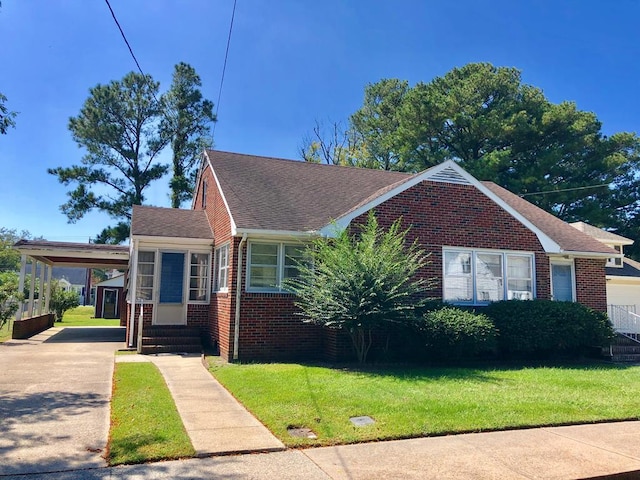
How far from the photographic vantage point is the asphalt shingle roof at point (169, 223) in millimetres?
14203

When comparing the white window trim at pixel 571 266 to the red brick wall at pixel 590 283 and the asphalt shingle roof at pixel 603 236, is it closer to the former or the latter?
the red brick wall at pixel 590 283

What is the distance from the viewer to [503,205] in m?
13.7

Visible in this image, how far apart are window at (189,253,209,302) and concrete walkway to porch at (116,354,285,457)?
168 inches

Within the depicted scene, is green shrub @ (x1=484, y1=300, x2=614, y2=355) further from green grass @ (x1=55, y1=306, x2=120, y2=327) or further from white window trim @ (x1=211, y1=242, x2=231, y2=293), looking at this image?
green grass @ (x1=55, y1=306, x2=120, y2=327)

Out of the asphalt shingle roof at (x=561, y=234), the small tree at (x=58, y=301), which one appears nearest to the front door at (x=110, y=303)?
the small tree at (x=58, y=301)

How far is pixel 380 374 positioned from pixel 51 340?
1234cm

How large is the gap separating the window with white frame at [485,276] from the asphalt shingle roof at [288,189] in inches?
107

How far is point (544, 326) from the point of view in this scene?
1182cm

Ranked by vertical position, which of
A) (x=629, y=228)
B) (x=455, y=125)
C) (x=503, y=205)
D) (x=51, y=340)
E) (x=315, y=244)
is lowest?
(x=51, y=340)

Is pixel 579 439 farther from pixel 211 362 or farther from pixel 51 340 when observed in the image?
pixel 51 340

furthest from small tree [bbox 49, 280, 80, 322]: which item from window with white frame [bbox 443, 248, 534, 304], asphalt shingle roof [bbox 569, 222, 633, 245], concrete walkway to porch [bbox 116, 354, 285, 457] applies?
asphalt shingle roof [bbox 569, 222, 633, 245]

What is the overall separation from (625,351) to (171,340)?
12288mm

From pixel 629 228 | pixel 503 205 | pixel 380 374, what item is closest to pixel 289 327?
pixel 380 374

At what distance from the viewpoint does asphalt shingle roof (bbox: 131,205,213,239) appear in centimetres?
1420
